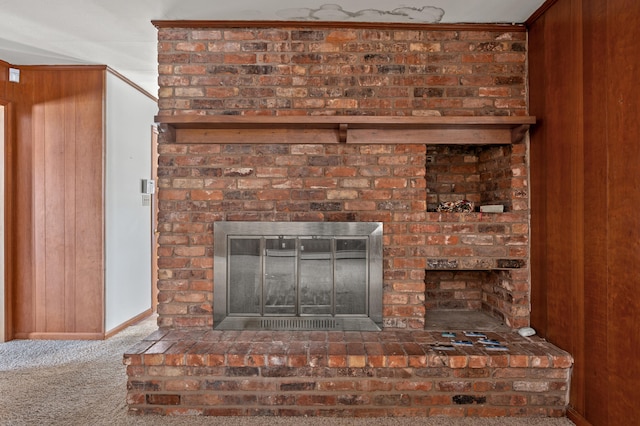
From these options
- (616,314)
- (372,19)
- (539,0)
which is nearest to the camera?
(616,314)

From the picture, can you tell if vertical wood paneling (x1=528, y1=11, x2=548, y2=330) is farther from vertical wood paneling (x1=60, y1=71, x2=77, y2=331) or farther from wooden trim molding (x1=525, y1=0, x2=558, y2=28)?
vertical wood paneling (x1=60, y1=71, x2=77, y2=331)

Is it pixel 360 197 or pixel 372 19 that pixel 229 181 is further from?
pixel 372 19

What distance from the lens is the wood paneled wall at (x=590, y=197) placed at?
1539 millimetres

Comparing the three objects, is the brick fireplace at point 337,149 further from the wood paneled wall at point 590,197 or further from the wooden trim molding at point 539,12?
the wood paneled wall at point 590,197

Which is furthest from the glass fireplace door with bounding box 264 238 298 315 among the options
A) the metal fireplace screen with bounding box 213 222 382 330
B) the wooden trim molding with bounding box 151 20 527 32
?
the wooden trim molding with bounding box 151 20 527 32

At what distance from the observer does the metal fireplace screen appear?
229cm

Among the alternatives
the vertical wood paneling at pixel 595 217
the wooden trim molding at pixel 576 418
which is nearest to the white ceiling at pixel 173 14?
the vertical wood paneling at pixel 595 217

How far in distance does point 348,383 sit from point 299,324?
0.53 meters

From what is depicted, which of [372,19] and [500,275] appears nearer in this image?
[372,19]

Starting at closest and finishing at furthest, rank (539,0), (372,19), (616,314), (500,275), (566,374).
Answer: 1. (616,314)
2. (566,374)
3. (539,0)
4. (372,19)
5. (500,275)

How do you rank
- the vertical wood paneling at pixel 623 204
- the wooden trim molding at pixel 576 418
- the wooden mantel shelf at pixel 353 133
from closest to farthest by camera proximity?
the vertical wood paneling at pixel 623 204 → the wooden trim molding at pixel 576 418 → the wooden mantel shelf at pixel 353 133

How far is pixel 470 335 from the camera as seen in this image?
2.16 meters

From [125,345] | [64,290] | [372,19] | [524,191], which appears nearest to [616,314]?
[524,191]

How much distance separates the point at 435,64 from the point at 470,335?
170cm
